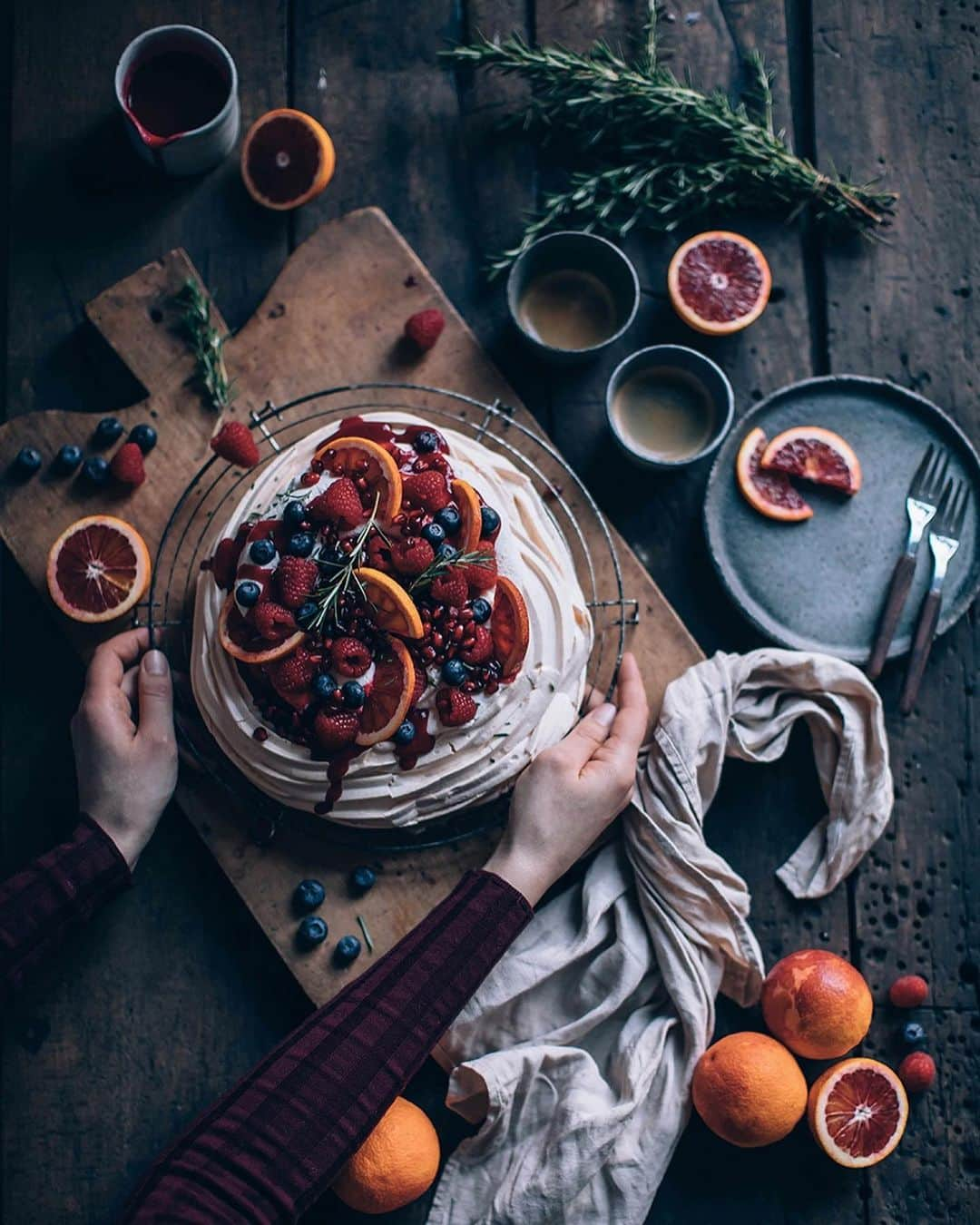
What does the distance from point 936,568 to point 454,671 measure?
169cm

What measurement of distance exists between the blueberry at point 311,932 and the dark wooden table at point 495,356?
248 mm

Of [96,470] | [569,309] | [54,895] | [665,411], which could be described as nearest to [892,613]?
[665,411]

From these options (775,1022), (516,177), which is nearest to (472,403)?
(516,177)

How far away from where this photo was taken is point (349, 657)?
299cm

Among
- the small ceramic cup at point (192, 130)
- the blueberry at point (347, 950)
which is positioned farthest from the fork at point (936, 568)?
the small ceramic cup at point (192, 130)

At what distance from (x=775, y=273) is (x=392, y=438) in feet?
5.13

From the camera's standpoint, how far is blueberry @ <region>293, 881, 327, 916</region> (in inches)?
135

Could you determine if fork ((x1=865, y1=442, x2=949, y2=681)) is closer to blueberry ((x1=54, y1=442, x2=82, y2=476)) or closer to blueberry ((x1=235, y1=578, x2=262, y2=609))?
blueberry ((x1=235, y1=578, x2=262, y2=609))

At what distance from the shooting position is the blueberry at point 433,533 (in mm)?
3051

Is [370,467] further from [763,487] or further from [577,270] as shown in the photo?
[763,487]

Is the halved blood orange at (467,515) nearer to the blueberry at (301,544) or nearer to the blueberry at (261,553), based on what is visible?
the blueberry at (301,544)

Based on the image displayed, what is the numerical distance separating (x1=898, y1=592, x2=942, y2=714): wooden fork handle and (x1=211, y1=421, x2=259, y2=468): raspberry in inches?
85.0

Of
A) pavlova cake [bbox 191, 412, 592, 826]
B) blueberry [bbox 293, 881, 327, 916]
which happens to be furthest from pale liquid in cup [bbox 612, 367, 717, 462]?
blueberry [bbox 293, 881, 327, 916]

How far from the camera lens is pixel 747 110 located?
3934 millimetres
